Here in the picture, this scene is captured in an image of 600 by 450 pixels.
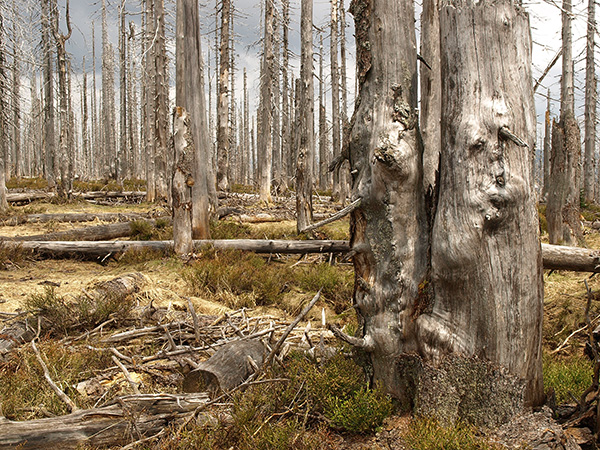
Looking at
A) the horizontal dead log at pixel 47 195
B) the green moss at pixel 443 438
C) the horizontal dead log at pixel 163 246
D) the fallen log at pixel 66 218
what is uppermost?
the horizontal dead log at pixel 47 195

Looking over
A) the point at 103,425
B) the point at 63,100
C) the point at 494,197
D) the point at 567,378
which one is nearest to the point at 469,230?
the point at 494,197

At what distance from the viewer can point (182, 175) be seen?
7207 millimetres

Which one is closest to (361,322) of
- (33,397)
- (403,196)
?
(403,196)

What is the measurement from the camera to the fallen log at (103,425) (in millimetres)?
2475

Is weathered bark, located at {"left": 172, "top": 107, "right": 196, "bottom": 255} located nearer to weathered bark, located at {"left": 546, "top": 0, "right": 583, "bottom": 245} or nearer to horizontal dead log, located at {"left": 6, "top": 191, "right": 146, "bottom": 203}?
weathered bark, located at {"left": 546, "top": 0, "right": 583, "bottom": 245}

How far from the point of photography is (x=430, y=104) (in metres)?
A: 3.91

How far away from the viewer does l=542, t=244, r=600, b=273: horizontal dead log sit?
493cm

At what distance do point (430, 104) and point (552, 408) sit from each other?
2695 millimetres

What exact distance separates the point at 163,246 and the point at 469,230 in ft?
21.2

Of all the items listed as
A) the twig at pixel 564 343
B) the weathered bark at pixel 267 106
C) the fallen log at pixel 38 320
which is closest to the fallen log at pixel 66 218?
the weathered bark at pixel 267 106

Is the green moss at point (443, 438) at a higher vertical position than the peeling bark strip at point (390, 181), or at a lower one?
lower

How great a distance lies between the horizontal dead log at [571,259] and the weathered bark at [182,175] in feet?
18.4

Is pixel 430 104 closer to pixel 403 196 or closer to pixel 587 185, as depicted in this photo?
pixel 403 196

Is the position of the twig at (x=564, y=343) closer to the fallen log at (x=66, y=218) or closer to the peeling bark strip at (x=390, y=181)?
the peeling bark strip at (x=390, y=181)
